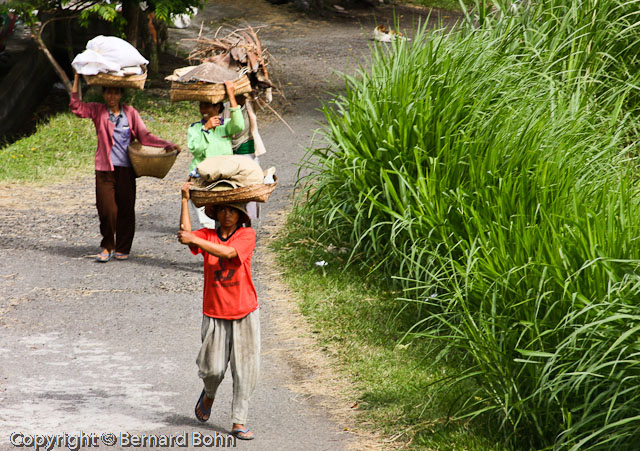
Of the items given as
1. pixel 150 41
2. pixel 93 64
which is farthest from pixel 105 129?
pixel 150 41

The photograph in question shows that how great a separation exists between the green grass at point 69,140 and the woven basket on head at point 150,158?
422 centimetres

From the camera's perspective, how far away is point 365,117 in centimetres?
794

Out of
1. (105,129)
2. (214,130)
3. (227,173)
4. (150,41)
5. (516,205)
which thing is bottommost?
(150,41)

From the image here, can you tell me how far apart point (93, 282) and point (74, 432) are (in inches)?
117

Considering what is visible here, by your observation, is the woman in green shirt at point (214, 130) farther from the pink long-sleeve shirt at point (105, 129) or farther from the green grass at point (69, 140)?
the green grass at point (69, 140)

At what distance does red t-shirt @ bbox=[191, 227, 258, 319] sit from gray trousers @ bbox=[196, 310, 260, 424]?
6 cm

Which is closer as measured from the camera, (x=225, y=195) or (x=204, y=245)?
(x=204, y=245)

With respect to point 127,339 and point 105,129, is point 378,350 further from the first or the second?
point 105,129

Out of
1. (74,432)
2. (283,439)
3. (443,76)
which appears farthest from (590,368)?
(443,76)

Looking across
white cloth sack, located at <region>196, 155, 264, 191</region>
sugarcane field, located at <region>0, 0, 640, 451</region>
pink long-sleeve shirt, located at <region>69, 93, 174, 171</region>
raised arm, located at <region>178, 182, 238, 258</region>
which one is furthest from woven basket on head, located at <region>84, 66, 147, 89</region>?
raised arm, located at <region>178, 182, 238, 258</region>

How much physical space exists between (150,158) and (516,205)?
3.44 metres

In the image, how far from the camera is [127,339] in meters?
6.42

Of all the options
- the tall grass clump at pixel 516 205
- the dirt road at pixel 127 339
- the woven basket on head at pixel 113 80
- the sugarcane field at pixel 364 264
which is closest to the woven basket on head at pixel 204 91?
the sugarcane field at pixel 364 264

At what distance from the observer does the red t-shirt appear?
4.77 metres
